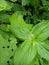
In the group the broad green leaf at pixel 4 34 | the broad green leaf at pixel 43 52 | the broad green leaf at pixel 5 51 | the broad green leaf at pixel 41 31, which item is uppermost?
the broad green leaf at pixel 41 31

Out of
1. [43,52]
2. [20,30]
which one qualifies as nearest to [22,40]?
[20,30]

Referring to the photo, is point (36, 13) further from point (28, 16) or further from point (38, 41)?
point (38, 41)

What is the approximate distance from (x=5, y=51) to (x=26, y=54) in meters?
0.21

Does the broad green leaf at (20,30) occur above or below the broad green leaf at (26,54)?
above

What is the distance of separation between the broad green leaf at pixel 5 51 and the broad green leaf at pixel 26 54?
0.13 m

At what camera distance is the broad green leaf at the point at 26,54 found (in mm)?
1220

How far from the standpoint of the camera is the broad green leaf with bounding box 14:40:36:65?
4.00 feet

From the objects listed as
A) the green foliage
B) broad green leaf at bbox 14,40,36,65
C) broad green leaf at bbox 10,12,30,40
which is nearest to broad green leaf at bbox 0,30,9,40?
the green foliage

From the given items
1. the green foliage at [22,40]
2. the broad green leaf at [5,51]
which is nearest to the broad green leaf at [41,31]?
the green foliage at [22,40]

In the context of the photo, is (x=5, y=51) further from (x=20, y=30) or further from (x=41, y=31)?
(x=41, y=31)

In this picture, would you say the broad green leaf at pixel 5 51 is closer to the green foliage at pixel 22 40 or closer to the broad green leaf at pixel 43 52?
the green foliage at pixel 22 40

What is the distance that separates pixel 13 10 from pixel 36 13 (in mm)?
258

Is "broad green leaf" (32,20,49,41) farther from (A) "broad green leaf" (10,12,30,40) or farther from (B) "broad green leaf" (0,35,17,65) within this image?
(B) "broad green leaf" (0,35,17,65)

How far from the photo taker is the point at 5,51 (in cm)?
137
